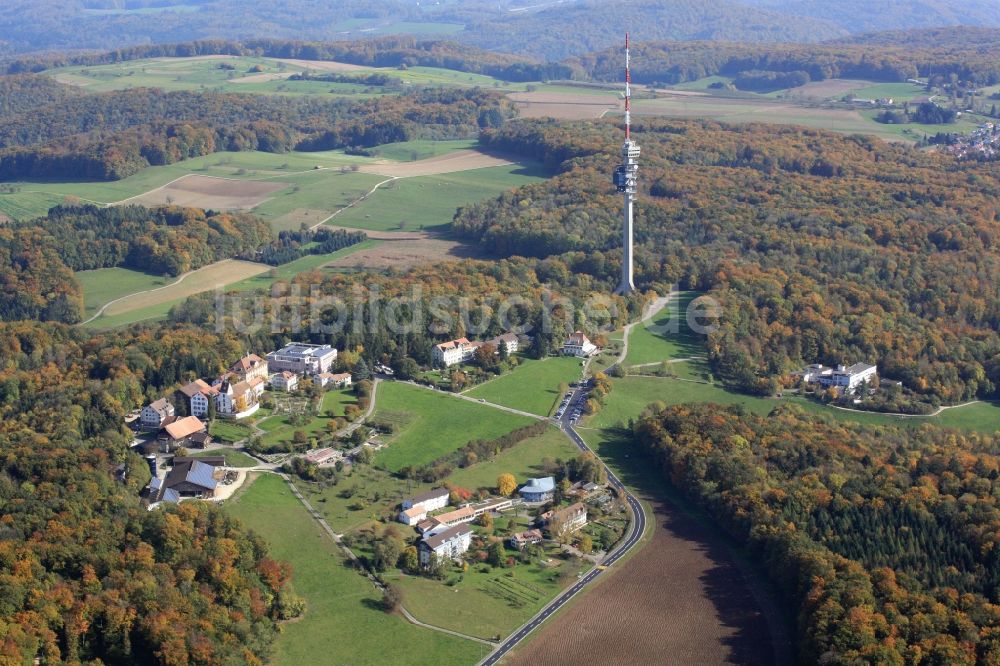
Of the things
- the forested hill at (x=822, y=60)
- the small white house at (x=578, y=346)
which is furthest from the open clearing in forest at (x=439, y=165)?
the forested hill at (x=822, y=60)

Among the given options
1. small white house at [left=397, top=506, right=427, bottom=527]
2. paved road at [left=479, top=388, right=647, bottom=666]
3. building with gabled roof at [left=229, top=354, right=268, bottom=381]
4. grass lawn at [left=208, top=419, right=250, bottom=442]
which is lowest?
paved road at [left=479, top=388, right=647, bottom=666]

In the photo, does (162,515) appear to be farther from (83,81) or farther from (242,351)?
(83,81)

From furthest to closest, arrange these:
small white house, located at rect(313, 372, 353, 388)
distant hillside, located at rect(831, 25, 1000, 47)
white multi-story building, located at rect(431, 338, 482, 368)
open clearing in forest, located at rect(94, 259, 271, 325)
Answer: distant hillside, located at rect(831, 25, 1000, 47)
open clearing in forest, located at rect(94, 259, 271, 325)
white multi-story building, located at rect(431, 338, 482, 368)
small white house, located at rect(313, 372, 353, 388)

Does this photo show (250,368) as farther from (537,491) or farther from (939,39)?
(939,39)

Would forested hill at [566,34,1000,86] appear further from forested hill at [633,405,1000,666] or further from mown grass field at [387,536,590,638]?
mown grass field at [387,536,590,638]

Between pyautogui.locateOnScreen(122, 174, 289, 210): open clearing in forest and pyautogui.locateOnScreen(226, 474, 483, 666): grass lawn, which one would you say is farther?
pyautogui.locateOnScreen(122, 174, 289, 210): open clearing in forest

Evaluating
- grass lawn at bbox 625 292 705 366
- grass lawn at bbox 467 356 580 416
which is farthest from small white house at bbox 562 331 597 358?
grass lawn at bbox 625 292 705 366

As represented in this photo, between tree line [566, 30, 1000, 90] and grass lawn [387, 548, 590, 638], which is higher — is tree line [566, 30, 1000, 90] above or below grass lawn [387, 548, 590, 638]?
above

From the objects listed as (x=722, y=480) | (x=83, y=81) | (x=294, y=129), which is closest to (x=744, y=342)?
(x=722, y=480)
